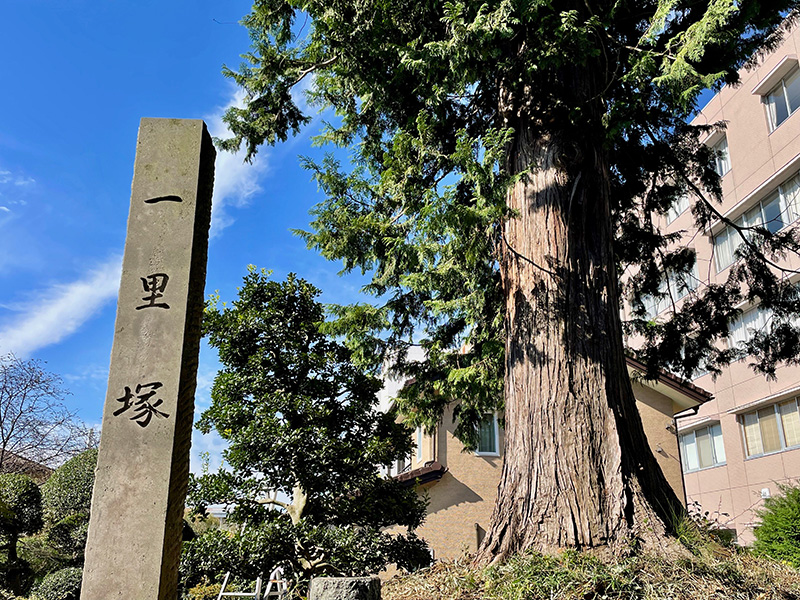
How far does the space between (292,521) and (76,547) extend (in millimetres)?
7472

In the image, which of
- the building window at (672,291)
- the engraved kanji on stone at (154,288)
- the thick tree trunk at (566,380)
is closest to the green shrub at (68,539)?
the thick tree trunk at (566,380)

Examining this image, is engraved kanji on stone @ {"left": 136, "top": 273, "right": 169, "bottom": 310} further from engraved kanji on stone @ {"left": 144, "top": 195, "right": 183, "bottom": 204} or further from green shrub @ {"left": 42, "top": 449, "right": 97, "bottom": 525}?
green shrub @ {"left": 42, "top": 449, "right": 97, "bottom": 525}

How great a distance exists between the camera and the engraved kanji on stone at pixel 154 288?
12.9 feet

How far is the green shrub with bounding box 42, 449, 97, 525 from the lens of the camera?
1362 centimetres

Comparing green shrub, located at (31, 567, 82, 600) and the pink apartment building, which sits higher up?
the pink apartment building

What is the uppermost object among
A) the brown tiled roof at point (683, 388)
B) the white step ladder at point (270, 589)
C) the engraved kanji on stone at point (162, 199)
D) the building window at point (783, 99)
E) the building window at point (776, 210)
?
the building window at point (783, 99)

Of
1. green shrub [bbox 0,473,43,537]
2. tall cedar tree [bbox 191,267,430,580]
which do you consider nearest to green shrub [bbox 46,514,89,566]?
green shrub [bbox 0,473,43,537]

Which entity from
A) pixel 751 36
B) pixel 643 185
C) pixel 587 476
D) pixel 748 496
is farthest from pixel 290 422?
pixel 748 496

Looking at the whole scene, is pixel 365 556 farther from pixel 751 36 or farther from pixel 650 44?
pixel 751 36

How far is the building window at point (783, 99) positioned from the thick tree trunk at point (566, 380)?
13460 mm

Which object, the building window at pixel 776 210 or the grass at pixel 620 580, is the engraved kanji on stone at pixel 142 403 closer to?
the grass at pixel 620 580

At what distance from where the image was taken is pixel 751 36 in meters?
7.45

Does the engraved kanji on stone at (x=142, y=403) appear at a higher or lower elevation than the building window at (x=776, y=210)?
lower

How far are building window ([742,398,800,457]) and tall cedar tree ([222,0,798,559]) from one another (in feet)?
30.6
